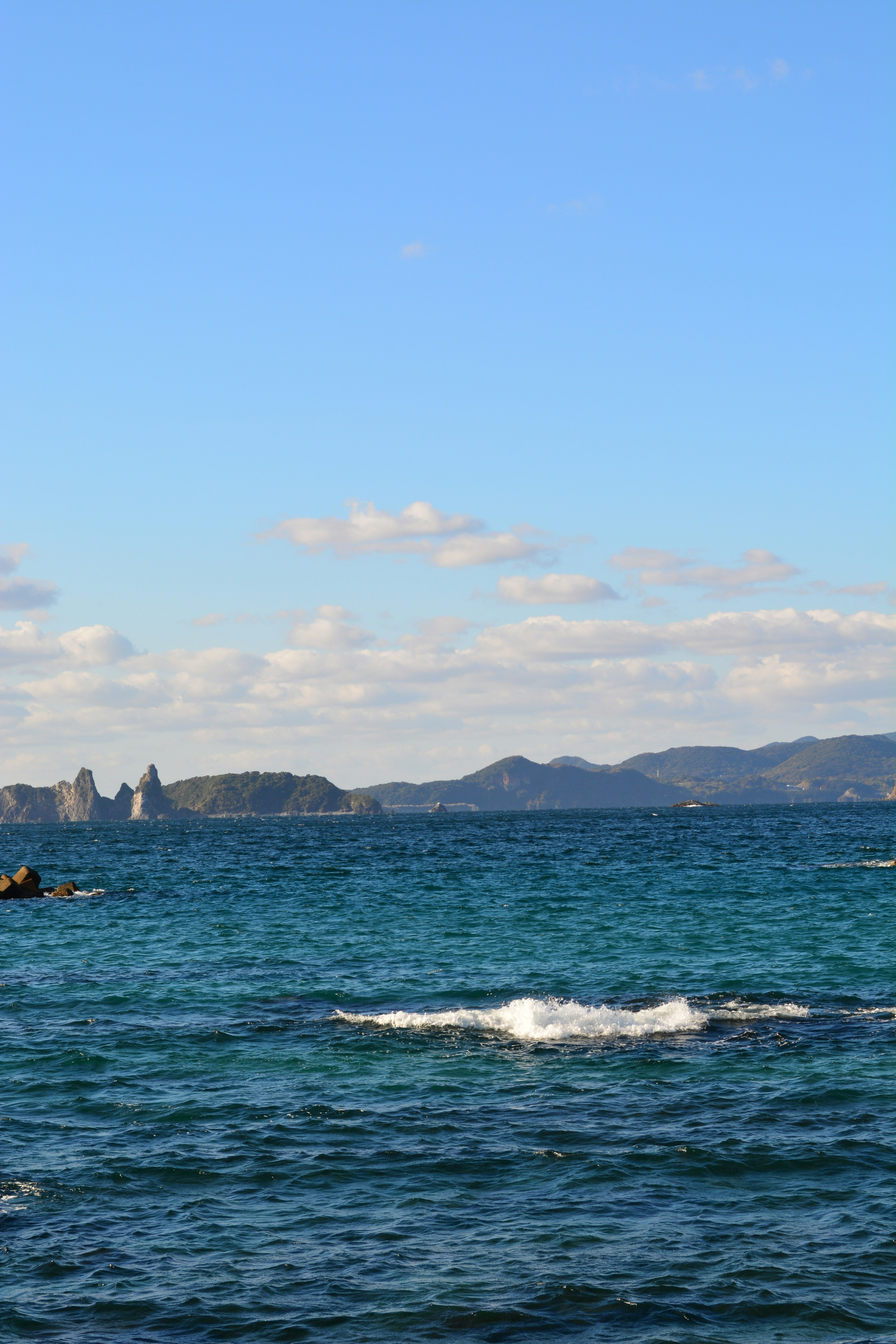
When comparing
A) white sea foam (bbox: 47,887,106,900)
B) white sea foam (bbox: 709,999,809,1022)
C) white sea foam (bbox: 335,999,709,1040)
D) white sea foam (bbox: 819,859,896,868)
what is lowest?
white sea foam (bbox: 819,859,896,868)

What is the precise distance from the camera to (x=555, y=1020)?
27.8 meters

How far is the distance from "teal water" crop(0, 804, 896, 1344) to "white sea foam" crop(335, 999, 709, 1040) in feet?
0.40

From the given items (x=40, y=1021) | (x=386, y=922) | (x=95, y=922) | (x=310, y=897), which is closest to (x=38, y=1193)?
(x=40, y=1021)

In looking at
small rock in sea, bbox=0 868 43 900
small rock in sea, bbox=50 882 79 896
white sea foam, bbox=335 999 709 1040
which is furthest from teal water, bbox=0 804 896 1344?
small rock in sea, bbox=0 868 43 900

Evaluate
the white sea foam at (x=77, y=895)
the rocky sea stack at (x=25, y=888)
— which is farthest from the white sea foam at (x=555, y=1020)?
the rocky sea stack at (x=25, y=888)

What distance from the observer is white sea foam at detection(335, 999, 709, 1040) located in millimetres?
26688

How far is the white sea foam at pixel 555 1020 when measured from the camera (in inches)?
1051

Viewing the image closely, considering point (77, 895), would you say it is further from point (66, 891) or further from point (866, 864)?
point (866, 864)

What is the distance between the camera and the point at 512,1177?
17422 millimetres

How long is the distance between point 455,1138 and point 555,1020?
28.8ft

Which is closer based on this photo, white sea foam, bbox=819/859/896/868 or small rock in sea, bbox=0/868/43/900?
small rock in sea, bbox=0/868/43/900

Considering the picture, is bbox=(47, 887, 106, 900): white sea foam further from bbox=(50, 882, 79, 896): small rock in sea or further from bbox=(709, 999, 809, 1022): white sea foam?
bbox=(709, 999, 809, 1022): white sea foam

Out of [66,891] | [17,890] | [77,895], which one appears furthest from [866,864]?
[17,890]

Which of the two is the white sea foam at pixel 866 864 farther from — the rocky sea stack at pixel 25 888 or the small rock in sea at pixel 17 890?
the small rock in sea at pixel 17 890
